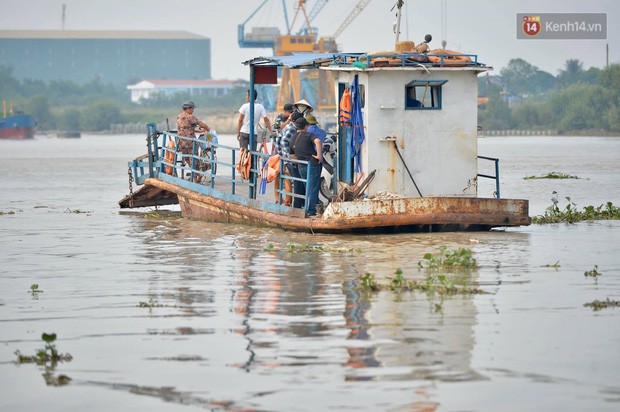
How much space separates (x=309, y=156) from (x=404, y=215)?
1539 millimetres

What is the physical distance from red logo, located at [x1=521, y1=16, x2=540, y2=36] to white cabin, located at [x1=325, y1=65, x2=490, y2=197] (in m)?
60.7

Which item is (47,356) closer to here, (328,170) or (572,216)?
(328,170)

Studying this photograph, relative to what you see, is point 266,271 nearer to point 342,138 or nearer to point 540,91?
point 342,138

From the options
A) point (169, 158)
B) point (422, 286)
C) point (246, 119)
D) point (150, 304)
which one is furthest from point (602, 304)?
point (169, 158)

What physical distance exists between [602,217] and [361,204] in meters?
5.20

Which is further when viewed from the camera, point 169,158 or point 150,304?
point 169,158

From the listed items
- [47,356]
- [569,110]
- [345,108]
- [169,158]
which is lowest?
[47,356]

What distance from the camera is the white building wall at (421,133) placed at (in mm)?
18422

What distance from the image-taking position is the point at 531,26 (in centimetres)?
9144

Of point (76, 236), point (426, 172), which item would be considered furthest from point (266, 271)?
point (76, 236)

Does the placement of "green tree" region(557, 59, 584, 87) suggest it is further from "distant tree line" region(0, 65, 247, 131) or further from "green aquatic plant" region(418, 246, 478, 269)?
"green aquatic plant" region(418, 246, 478, 269)

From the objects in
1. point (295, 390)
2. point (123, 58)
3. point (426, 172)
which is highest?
point (123, 58)

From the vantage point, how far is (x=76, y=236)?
2023 centimetres

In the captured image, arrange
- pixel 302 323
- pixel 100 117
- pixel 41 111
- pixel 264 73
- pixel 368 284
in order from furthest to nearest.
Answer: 1. pixel 41 111
2. pixel 100 117
3. pixel 264 73
4. pixel 368 284
5. pixel 302 323
